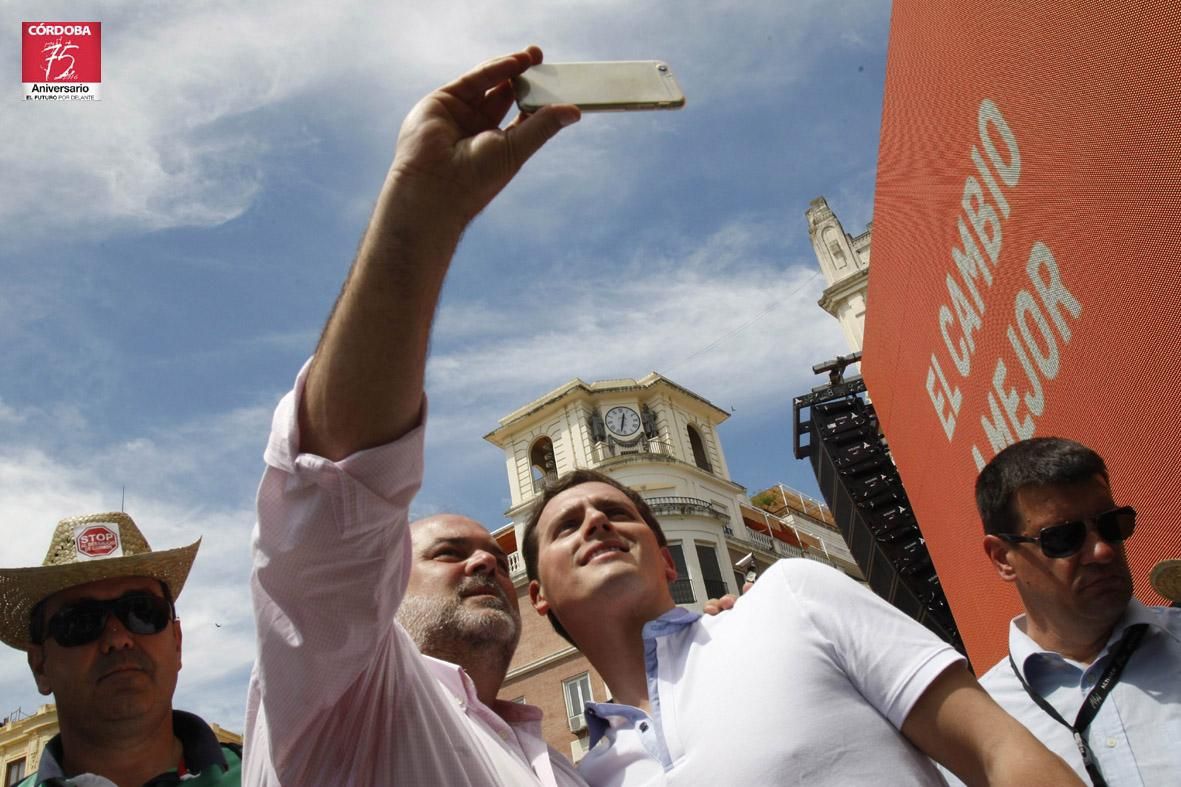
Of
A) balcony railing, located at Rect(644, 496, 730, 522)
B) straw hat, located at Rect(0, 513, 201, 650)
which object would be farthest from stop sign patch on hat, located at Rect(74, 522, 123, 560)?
balcony railing, located at Rect(644, 496, 730, 522)

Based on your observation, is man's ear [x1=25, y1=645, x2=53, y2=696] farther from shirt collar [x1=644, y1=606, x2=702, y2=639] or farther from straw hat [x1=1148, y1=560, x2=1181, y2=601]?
straw hat [x1=1148, y1=560, x2=1181, y2=601]

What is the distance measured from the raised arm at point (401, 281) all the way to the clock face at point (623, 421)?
2863 cm

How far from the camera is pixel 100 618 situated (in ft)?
8.79

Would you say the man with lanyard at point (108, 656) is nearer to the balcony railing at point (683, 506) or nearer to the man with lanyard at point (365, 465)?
the man with lanyard at point (365, 465)

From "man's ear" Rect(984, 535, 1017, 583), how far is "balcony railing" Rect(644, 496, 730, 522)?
79.0ft

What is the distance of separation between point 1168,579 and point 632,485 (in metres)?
24.5

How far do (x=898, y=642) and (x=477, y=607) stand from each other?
1.10 m

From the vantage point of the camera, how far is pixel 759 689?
5.53 ft

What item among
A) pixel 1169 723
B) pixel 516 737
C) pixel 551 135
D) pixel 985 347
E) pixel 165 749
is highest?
pixel 985 347

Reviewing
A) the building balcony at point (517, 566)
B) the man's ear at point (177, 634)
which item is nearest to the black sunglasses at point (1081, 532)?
the man's ear at point (177, 634)

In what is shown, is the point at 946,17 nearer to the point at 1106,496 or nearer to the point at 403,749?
the point at 1106,496

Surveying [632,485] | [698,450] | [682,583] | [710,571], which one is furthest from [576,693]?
[698,450]

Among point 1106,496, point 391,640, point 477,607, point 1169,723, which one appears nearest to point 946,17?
point 1106,496

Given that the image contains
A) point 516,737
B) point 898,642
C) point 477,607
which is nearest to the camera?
point 898,642
